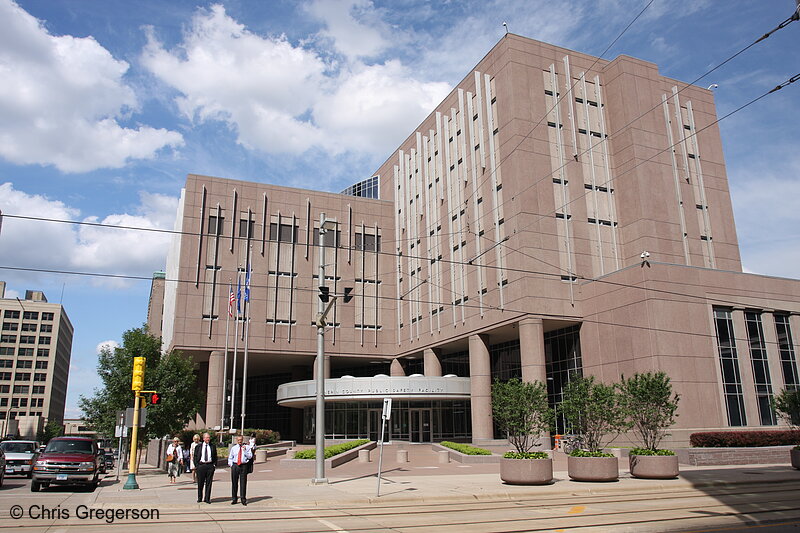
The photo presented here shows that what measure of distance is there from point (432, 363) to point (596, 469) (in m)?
32.6

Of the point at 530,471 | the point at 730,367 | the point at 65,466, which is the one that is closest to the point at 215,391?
the point at 65,466

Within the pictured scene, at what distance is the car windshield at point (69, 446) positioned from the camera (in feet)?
75.1

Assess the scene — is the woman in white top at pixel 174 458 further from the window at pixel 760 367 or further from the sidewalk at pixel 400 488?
the window at pixel 760 367

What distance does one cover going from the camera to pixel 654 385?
26.0 meters

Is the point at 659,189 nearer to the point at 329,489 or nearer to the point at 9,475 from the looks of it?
the point at 329,489

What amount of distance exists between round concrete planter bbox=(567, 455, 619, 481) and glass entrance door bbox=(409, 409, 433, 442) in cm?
2931

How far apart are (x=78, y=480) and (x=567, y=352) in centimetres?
3269

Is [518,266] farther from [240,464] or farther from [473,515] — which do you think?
[473,515]

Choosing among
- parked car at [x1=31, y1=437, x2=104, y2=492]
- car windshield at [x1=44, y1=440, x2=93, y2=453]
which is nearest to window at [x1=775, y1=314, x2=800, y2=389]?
parked car at [x1=31, y1=437, x2=104, y2=492]

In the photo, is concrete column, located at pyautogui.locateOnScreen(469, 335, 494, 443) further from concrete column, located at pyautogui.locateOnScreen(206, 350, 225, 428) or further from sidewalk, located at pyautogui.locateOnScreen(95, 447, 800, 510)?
concrete column, located at pyautogui.locateOnScreen(206, 350, 225, 428)

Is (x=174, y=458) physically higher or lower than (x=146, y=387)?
lower

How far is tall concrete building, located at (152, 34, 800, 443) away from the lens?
38688 millimetres

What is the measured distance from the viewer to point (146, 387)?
3528cm

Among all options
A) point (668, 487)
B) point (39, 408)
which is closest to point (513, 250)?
point (668, 487)
